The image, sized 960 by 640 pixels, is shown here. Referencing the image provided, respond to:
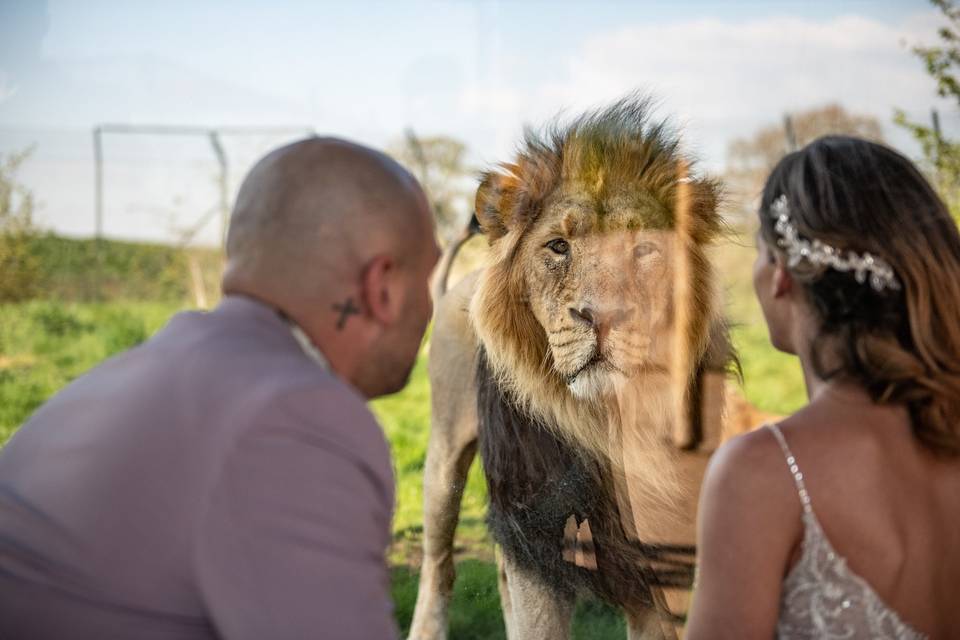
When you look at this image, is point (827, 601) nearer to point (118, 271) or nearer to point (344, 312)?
point (344, 312)

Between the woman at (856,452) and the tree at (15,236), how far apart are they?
5.63 meters

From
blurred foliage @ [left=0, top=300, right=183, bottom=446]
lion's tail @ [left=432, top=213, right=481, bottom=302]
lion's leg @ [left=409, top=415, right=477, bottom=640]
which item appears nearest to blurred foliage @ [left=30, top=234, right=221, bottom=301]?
blurred foliage @ [left=0, top=300, right=183, bottom=446]

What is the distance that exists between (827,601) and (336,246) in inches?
36.6

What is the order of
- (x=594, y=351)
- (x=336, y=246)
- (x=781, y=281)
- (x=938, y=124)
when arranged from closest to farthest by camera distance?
(x=336, y=246)
(x=781, y=281)
(x=594, y=351)
(x=938, y=124)

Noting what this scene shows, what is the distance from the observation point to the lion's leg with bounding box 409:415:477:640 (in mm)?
3523

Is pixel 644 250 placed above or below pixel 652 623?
above

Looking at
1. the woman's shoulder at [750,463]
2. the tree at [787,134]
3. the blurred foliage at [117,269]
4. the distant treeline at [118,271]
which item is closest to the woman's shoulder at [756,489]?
the woman's shoulder at [750,463]

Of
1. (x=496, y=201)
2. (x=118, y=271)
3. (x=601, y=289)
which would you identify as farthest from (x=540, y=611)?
(x=118, y=271)

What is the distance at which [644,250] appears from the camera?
2.52 m

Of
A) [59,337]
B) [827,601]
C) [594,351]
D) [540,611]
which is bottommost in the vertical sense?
[59,337]

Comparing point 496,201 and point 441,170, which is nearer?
point 496,201

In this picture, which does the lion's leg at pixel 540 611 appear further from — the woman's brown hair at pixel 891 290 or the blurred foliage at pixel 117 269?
the blurred foliage at pixel 117 269

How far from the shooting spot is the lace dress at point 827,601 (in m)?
1.49

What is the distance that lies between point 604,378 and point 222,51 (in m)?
3.70
